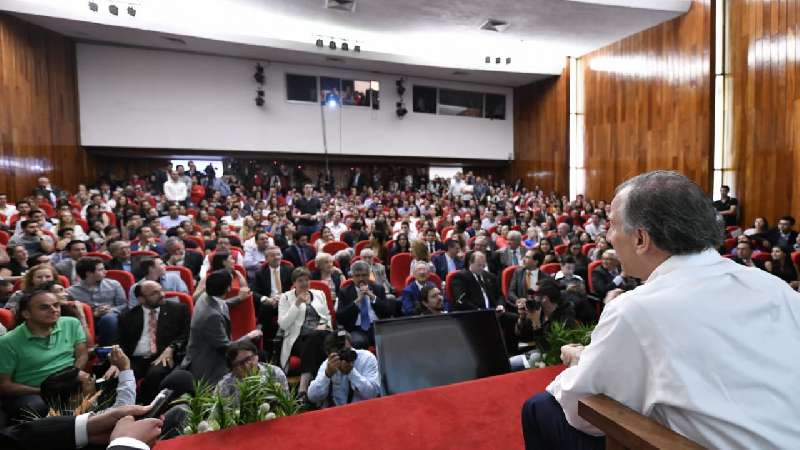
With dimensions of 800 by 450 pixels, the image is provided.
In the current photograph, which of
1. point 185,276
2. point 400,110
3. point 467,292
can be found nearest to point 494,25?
point 400,110

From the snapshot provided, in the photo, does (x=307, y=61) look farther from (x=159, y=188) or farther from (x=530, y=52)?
(x=530, y=52)

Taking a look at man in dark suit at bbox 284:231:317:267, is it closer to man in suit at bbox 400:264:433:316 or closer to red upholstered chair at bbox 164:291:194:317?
man in suit at bbox 400:264:433:316

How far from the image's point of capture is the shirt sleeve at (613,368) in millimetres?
706

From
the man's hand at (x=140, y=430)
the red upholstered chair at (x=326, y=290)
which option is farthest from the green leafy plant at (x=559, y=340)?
the red upholstered chair at (x=326, y=290)

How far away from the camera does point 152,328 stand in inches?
101

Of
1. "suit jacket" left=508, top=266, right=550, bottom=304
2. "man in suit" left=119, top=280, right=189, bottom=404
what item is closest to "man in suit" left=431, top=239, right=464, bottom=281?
"suit jacket" left=508, top=266, right=550, bottom=304

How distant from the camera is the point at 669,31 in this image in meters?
7.34

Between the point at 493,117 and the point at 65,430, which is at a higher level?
the point at 493,117

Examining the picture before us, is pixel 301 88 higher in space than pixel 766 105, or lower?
higher

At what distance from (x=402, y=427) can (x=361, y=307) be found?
198cm

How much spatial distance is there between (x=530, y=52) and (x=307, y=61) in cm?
482

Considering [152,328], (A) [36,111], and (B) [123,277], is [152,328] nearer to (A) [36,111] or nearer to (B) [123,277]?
(B) [123,277]

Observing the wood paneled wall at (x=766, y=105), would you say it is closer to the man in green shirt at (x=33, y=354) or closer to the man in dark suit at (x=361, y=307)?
the man in dark suit at (x=361, y=307)

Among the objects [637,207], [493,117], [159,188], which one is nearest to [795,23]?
[493,117]
